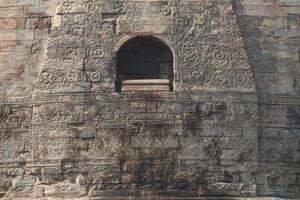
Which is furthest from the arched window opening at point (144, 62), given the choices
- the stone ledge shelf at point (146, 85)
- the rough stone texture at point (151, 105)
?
the rough stone texture at point (151, 105)

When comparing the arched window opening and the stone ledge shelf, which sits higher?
the arched window opening

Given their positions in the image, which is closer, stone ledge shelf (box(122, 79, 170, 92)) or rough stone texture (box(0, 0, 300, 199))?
rough stone texture (box(0, 0, 300, 199))

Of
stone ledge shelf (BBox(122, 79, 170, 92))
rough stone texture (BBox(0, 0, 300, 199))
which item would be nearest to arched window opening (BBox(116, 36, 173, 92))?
stone ledge shelf (BBox(122, 79, 170, 92))

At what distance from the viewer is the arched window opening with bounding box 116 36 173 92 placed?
1280 centimetres

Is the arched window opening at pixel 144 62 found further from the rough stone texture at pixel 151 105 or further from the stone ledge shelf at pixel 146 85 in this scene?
the rough stone texture at pixel 151 105

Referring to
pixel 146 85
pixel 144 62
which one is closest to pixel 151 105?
pixel 146 85

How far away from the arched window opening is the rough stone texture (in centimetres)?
17

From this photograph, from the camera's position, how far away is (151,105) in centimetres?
1247

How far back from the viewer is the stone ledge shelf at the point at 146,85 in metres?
12.6

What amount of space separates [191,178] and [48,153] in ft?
6.83

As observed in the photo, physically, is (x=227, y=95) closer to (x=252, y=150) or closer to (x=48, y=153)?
(x=252, y=150)

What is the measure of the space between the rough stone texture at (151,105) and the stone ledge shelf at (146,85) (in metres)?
0.12

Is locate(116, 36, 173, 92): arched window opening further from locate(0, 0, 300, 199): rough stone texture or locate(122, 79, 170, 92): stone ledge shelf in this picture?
locate(0, 0, 300, 199): rough stone texture

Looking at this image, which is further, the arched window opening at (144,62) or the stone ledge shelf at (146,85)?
the arched window opening at (144,62)
